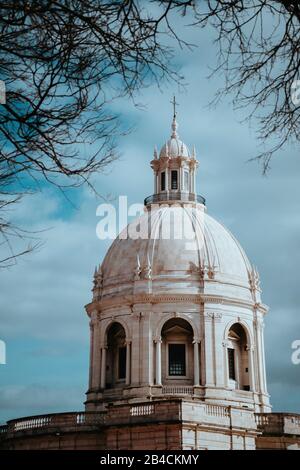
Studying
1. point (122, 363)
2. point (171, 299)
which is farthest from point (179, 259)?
point (122, 363)

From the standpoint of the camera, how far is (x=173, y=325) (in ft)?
136

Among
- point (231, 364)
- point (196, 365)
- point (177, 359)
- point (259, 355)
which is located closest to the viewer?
point (196, 365)

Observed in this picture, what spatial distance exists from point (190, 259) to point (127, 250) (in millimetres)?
4031

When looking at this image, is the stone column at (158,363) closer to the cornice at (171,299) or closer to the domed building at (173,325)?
the domed building at (173,325)

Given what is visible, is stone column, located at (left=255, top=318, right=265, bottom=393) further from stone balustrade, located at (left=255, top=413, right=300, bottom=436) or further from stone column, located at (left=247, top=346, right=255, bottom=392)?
stone balustrade, located at (left=255, top=413, right=300, bottom=436)

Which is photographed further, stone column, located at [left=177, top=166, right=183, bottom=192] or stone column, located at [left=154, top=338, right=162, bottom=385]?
stone column, located at [left=177, top=166, right=183, bottom=192]

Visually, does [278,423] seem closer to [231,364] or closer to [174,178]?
[231,364]

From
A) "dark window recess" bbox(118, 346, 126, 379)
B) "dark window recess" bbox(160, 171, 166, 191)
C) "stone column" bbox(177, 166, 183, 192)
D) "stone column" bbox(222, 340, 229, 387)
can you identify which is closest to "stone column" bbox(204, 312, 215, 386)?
"stone column" bbox(222, 340, 229, 387)

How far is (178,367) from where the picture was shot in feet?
134

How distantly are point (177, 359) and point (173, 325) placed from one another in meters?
1.92

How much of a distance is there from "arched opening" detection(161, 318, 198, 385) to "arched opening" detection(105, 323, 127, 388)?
2.57 m

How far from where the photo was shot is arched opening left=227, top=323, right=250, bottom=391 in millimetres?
41750
